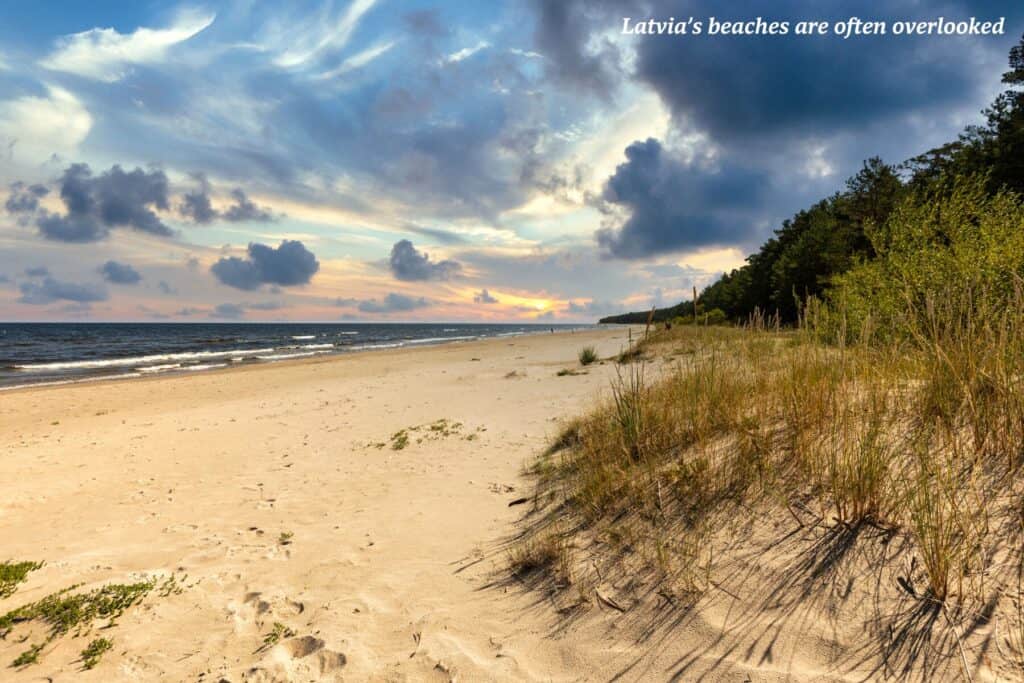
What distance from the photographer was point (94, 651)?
329 centimetres

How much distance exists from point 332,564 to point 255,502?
96.3 inches

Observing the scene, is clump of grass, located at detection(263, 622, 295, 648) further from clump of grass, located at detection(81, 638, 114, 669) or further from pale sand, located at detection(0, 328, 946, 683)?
clump of grass, located at detection(81, 638, 114, 669)

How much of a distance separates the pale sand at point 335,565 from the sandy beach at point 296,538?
0.06 feet

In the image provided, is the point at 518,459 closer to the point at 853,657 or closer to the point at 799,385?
the point at 799,385

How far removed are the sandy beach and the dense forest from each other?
13.7 meters

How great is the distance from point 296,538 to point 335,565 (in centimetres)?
92

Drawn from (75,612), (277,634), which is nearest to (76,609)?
(75,612)

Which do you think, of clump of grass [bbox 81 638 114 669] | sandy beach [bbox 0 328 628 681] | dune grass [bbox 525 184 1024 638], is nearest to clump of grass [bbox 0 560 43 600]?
sandy beach [bbox 0 328 628 681]

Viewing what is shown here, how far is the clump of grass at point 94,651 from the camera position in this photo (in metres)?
3.18

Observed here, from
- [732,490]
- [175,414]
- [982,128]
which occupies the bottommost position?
[175,414]

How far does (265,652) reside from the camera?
3.23m

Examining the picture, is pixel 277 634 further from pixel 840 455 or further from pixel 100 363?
pixel 100 363

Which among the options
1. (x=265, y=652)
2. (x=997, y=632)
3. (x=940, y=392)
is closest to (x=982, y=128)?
(x=940, y=392)

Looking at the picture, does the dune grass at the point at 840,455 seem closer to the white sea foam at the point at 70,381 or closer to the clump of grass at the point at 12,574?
the clump of grass at the point at 12,574
